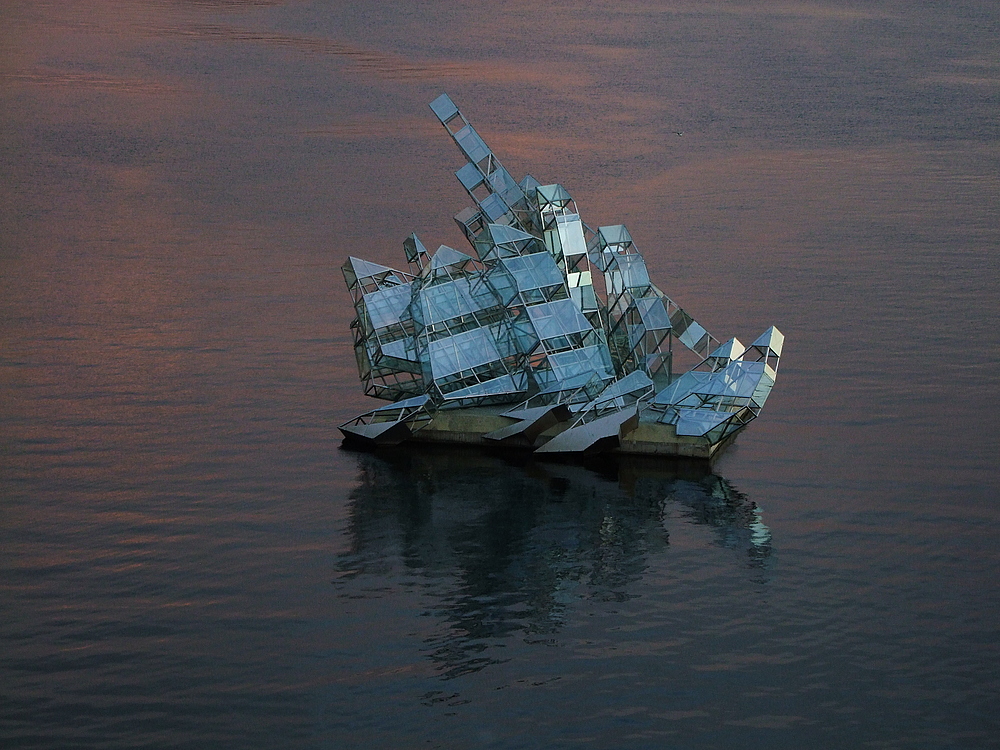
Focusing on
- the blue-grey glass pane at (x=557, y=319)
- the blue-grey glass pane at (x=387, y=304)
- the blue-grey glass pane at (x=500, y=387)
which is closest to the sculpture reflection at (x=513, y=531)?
the blue-grey glass pane at (x=500, y=387)

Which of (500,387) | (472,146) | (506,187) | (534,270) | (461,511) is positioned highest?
(472,146)

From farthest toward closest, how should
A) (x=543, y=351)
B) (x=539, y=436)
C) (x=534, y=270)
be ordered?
(x=543, y=351) → (x=534, y=270) → (x=539, y=436)

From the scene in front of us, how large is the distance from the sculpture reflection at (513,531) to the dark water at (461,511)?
0.22 m

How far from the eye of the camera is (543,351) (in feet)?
289

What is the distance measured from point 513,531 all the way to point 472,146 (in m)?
30.4

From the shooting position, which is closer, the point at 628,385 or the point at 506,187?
the point at 628,385

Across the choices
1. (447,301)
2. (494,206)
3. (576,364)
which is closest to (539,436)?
(576,364)

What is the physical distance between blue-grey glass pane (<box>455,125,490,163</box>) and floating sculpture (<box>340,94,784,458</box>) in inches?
117

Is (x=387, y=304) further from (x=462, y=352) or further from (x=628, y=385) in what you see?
(x=628, y=385)

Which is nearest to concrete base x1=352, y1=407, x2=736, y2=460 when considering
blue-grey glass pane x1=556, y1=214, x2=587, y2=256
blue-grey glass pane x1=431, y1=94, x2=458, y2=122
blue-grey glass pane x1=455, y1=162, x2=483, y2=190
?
blue-grey glass pane x1=556, y1=214, x2=587, y2=256

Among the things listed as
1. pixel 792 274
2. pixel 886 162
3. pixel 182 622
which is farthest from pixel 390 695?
pixel 886 162

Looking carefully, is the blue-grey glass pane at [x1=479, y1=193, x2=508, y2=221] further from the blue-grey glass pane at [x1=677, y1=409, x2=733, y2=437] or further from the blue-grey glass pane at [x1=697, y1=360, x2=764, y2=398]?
the blue-grey glass pane at [x1=677, y1=409, x2=733, y2=437]

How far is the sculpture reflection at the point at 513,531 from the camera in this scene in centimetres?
6638

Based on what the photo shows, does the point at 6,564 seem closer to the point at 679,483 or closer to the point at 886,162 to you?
the point at 679,483
